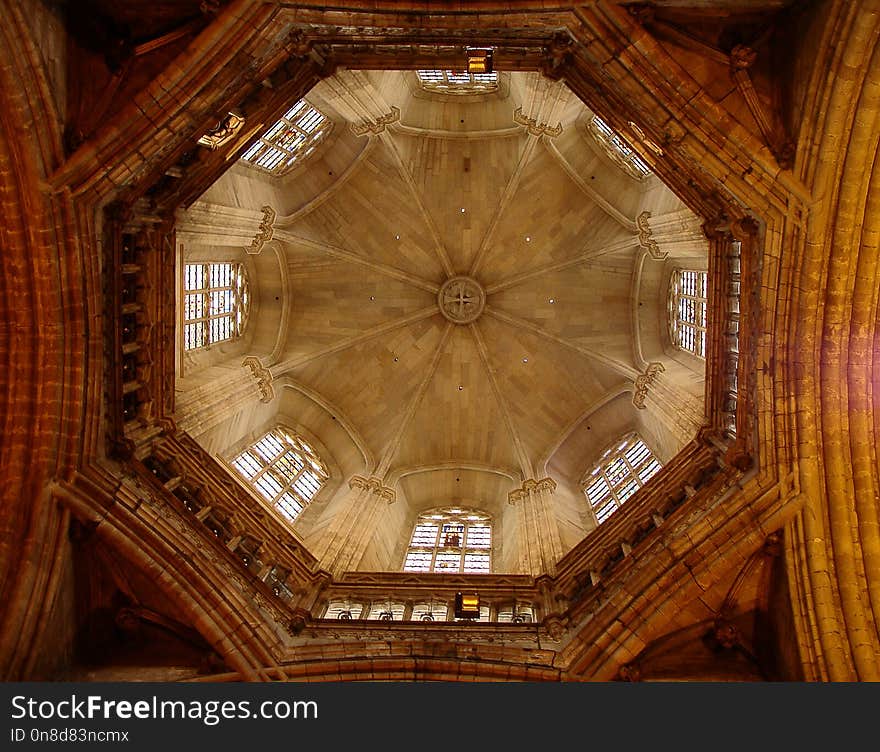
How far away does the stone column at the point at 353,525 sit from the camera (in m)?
19.3

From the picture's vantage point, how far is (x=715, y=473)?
51.9ft

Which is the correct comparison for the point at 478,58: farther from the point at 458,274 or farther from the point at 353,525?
the point at 458,274

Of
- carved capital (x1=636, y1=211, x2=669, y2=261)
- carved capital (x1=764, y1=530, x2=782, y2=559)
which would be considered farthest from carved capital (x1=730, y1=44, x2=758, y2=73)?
carved capital (x1=636, y1=211, x2=669, y2=261)

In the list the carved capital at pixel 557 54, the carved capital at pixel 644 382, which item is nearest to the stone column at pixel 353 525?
the carved capital at pixel 644 382

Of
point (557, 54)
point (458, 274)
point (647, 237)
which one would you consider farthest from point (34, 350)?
point (458, 274)

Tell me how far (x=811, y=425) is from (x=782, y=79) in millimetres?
5825

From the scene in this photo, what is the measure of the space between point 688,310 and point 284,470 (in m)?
13.4

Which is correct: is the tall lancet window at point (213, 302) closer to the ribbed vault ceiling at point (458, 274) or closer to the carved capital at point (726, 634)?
the ribbed vault ceiling at point (458, 274)

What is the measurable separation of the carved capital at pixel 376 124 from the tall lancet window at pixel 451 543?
12988 millimetres

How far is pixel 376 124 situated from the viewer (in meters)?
25.5

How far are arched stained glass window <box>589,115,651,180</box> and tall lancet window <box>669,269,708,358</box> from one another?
3496mm

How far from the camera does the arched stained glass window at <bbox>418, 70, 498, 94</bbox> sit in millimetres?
25141

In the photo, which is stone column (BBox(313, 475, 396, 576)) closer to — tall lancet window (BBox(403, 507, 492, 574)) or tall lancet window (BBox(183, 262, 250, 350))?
tall lancet window (BBox(403, 507, 492, 574))

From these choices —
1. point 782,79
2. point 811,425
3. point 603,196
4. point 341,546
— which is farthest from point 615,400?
point 782,79
